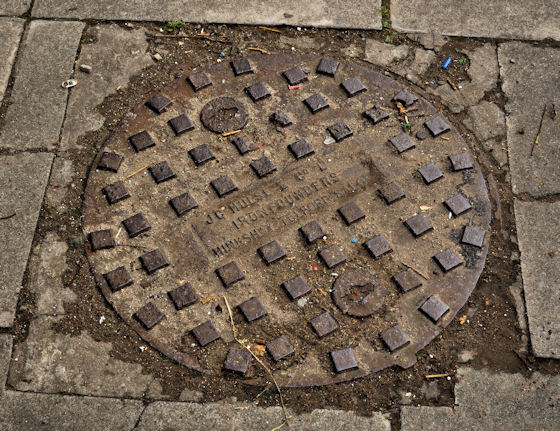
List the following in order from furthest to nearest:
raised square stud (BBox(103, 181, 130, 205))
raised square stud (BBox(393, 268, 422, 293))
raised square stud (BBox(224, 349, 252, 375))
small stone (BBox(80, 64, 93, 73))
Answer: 1. small stone (BBox(80, 64, 93, 73))
2. raised square stud (BBox(103, 181, 130, 205))
3. raised square stud (BBox(393, 268, 422, 293))
4. raised square stud (BBox(224, 349, 252, 375))

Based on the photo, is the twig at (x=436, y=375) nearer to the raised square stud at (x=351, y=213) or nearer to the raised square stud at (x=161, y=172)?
the raised square stud at (x=351, y=213)

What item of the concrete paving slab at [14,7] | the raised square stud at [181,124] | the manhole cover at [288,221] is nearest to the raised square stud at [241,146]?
the manhole cover at [288,221]

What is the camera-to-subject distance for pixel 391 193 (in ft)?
12.6

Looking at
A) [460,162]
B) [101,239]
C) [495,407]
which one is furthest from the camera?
[460,162]

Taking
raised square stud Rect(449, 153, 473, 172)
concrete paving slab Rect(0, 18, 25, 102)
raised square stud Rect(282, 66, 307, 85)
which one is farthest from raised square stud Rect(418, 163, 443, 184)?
concrete paving slab Rect(0, 18, 25, 102)

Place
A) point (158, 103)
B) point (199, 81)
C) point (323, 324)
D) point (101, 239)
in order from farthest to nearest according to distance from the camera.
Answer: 1. point (199, 81)
2. point (158, 103)
3. point (101, 239)
4. point (323, 324)

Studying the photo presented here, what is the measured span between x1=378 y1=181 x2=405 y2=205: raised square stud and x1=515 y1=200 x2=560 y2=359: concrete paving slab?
2.66ft

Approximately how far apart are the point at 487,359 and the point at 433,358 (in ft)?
1.05

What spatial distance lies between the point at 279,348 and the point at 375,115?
1774 millimetres

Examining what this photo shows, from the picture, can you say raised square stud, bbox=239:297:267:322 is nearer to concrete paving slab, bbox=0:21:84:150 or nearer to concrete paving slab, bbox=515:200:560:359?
concrete paving slab, bbox=515:200:560:359

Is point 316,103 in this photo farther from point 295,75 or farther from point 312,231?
point 312,231

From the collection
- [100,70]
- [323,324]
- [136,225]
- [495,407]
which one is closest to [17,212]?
[136,225]

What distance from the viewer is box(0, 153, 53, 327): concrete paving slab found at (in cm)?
354

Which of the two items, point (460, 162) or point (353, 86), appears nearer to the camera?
point (460, 162)
